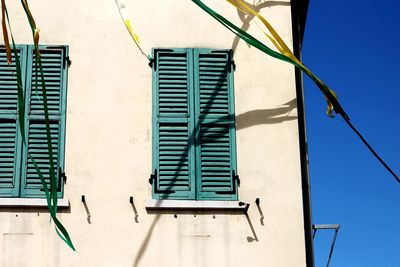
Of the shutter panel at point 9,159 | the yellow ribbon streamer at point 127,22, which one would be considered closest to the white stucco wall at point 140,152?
the yellow ribbon streamer at point 127,22

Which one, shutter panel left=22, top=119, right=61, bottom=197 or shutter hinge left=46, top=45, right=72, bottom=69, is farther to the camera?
shutter hinge left=46, top=45, right=72, bottom=69

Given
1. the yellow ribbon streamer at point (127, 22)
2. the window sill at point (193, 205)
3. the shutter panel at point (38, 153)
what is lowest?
the window sill at point (193, 205)

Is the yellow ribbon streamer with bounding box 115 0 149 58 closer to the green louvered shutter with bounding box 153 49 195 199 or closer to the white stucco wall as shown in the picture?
the white stucco wall

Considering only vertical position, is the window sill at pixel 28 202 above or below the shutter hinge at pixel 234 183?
below

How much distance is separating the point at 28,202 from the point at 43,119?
A: 36.0 inches

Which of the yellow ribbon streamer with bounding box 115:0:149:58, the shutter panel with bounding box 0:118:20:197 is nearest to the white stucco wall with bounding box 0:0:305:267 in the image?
the yellow ribbon streamer with bounding box 115:0:149:58

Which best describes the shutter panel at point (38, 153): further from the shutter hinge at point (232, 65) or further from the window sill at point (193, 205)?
the shutter hinge at point (232, 65)

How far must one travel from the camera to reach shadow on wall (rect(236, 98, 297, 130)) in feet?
29.4

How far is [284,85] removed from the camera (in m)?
9.16

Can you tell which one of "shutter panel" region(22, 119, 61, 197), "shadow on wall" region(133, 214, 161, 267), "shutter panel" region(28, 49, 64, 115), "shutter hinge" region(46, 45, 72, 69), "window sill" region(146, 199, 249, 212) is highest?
"shutter hinge" region(46, 45, 72, 69)

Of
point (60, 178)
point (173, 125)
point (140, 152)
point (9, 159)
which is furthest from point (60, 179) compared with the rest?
point (173, 125)

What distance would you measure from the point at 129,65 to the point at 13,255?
92.8 inches

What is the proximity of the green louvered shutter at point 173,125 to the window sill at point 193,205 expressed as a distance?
0.09m

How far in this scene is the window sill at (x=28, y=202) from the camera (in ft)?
27.5
